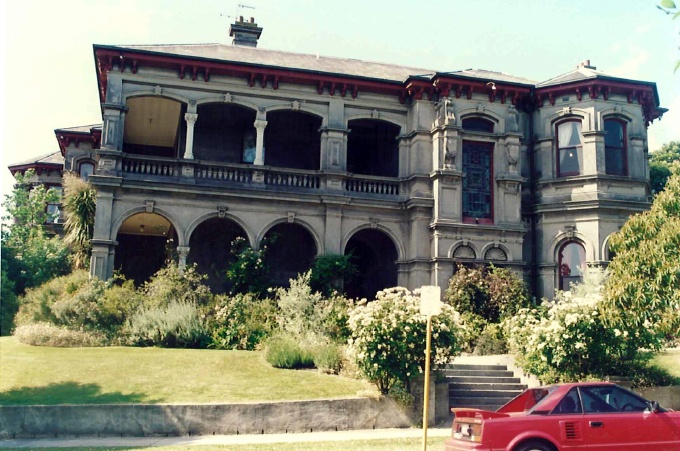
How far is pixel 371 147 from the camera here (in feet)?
85.8

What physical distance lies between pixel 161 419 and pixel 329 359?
4319 mm

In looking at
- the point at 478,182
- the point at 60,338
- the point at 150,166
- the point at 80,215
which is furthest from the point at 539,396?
the point at 80,215

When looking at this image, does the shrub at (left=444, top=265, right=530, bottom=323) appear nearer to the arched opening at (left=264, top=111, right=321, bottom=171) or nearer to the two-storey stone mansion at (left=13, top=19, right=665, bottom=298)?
the two-storey stone mansion at (left=13, top=19, right=665, bottom=298)

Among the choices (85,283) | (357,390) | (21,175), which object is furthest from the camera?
(21,175)

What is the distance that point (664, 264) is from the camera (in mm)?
12492

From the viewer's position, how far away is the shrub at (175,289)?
1912 centimetres

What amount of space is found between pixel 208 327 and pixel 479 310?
864 cm

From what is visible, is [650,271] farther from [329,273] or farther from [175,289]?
[175,289]

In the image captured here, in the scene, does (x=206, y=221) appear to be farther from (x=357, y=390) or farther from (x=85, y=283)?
(x=357, y=390)

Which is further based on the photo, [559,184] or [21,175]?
[21,175]

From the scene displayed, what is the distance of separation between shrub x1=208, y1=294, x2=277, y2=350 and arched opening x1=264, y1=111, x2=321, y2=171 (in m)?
6.98

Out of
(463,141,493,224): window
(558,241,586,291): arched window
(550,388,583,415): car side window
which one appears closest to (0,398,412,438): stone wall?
(550,388,583,415): car side window

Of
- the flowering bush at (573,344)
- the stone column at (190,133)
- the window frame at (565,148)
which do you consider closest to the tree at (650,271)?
the flowering bush at (573,344)

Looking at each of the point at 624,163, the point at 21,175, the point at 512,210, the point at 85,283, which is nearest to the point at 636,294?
the point at 512,210
